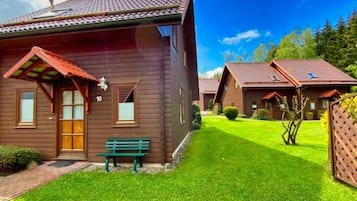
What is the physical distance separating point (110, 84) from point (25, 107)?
2.87 m

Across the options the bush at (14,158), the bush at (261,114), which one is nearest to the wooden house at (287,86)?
the bush at (261,114)

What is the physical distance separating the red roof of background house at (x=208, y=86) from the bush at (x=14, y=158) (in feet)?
102

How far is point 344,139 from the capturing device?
16.5 feet

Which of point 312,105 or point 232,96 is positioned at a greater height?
point 232,96

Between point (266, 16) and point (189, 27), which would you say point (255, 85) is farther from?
point (266, 16)

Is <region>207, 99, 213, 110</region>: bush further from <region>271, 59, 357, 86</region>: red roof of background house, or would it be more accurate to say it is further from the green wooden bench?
the green wooden bench

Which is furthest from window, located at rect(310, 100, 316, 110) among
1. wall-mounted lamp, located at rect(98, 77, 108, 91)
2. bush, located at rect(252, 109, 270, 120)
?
wall-mounted lamp, located at rect(98, 77, 108, 91)

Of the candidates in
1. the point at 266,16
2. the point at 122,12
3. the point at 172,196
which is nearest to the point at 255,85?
the point at 122,12

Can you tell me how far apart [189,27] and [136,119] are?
5.93m

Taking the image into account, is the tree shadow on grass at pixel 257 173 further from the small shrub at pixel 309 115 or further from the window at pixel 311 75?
the window at pixel 311 75

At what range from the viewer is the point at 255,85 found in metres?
21.8

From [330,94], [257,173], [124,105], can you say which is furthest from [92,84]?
[330,94]

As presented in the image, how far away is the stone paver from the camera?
4.67m

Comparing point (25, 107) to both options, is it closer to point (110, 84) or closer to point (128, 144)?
point (110, 84)
